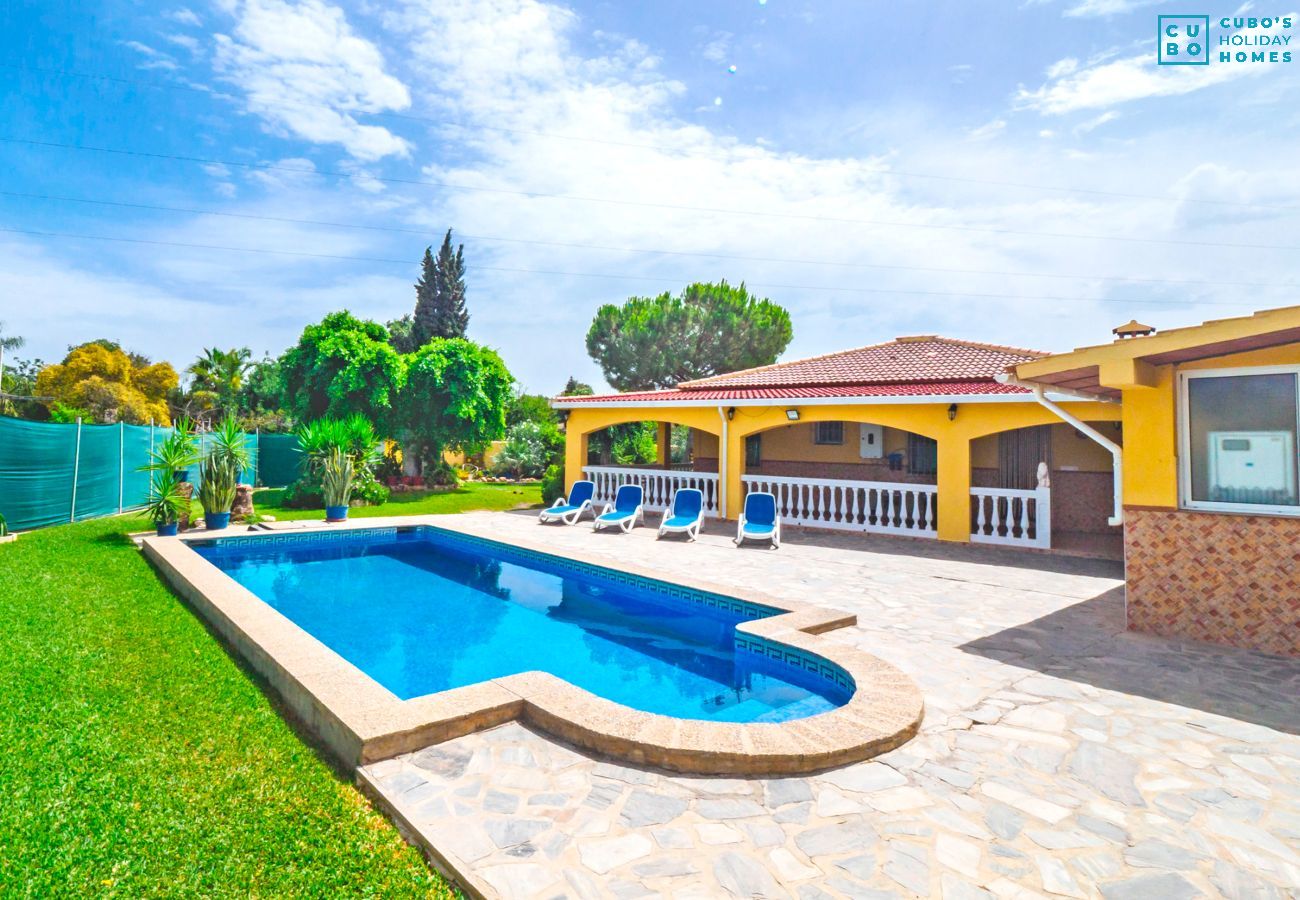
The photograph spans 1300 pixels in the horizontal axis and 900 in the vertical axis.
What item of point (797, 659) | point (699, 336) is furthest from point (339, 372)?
point (797, 659)

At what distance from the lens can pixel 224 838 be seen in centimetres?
294

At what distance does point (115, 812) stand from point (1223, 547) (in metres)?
8.34

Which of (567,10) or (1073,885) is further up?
(567,10)

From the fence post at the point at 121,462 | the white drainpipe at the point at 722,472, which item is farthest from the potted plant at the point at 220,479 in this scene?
the white drainpipe at the point at 722,472

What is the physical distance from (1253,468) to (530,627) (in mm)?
7615

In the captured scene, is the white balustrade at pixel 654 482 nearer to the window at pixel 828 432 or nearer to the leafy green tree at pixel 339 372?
the window at pixel 828 432

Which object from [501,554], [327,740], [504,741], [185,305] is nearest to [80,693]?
[327,740]

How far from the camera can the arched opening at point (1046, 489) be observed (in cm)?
1148

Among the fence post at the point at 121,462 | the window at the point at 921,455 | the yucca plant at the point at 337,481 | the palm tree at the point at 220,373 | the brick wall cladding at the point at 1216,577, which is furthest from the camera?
the palm tree at the point at 220,373

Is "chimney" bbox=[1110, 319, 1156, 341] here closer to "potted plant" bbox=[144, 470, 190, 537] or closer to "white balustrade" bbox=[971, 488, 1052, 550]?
"white balustrade" bbox=[971, 488, 1052, 550]

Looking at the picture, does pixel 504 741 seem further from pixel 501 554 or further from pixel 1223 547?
pixel 501 554

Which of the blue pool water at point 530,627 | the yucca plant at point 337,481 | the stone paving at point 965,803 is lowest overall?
the blue pool water at point 530,627

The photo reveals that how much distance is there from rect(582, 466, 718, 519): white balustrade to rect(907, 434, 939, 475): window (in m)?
4.71

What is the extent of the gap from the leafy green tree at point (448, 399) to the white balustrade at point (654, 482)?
800cm
